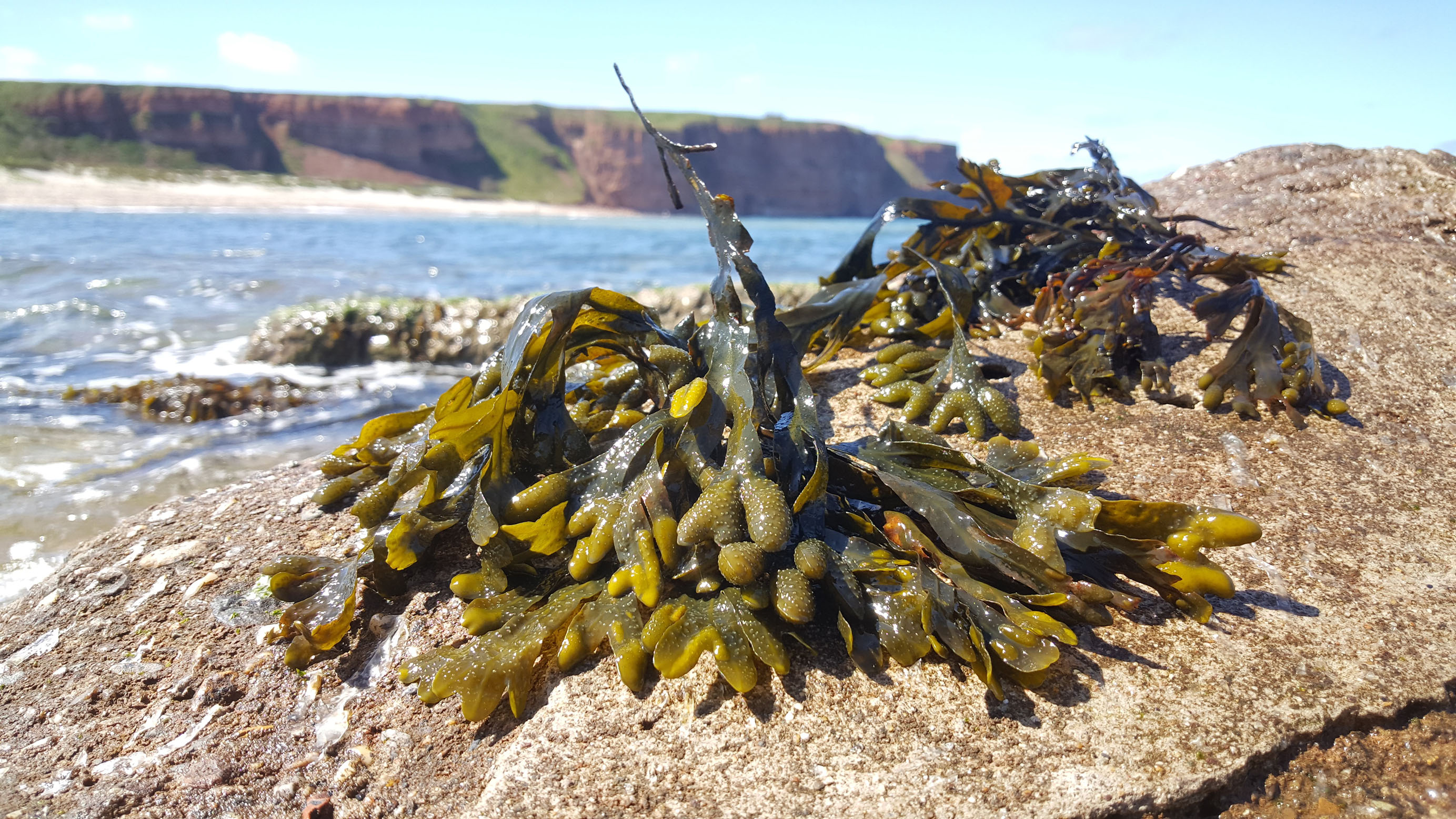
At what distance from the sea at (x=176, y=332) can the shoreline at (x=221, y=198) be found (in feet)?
41.7

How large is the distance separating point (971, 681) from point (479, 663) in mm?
822

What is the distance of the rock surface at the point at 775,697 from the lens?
1.16 metres

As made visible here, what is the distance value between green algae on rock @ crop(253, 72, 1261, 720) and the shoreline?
1290 inches

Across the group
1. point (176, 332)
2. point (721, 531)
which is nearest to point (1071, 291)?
point (721, 531)

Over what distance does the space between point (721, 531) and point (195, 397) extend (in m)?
4.22

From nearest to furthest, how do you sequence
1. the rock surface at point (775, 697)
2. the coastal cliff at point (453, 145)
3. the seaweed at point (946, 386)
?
1. the rock surface at point (775, 697)
2. the seaweed at point (946, 386)
3. the coastal cliff at point (453, 145)

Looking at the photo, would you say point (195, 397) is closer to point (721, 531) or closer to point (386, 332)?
point (386, 332)

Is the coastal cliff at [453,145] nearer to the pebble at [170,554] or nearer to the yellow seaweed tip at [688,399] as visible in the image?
the pebble at [170,554]

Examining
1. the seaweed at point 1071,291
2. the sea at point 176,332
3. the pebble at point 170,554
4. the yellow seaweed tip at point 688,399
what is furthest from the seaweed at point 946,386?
the sea at point 176,332

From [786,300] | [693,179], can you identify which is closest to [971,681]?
[693,179]

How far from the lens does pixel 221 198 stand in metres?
37.6

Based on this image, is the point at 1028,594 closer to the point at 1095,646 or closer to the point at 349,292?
the point at 1095,646

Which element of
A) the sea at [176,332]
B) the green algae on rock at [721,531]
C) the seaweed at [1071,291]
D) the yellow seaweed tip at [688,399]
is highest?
the seaweed at [1071,291]

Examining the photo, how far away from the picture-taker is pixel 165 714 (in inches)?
56.7
